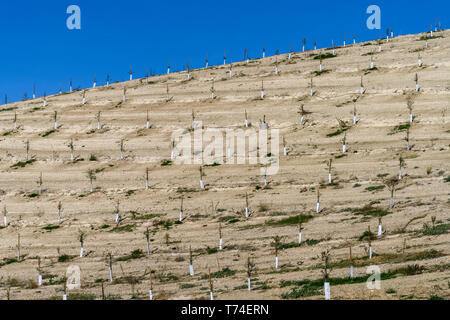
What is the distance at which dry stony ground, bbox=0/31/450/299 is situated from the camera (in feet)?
134

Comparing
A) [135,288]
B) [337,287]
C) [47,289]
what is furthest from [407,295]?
[47,289]

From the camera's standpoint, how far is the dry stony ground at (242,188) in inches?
1607

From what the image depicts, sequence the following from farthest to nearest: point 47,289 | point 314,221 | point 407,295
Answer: point 314,221 < point 47,289 < point 407,295

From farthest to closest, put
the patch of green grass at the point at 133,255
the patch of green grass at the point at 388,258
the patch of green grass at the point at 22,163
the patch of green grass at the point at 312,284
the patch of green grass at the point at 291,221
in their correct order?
the patch of green grass at the point at 22,163 → the patch of green grass at the point at 291,221 → the patch of green grass at the point at 133,255 → the patch of green grass at the point at 388,258 → the patch of green grass at the point at 312,284

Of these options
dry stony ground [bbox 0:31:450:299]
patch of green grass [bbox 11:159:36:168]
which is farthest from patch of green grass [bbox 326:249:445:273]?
patch of green grass [bbox 11:159:36:168]

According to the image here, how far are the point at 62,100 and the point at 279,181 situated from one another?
60.8 m

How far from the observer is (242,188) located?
213ft

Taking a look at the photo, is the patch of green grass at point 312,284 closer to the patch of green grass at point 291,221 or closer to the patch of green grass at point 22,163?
the patch of green grass at point 291,221

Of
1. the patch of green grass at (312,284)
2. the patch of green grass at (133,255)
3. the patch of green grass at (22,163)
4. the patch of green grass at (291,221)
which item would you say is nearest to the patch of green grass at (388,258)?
the patch of green grass at (312,284)

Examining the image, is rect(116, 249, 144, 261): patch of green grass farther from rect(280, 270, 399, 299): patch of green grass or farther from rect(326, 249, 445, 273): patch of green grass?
rect(280, 270, 399, 299): patch of green grass

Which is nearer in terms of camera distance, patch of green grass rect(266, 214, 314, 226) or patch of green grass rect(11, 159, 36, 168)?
patch of green grass rect(266, 214, 314, 226)

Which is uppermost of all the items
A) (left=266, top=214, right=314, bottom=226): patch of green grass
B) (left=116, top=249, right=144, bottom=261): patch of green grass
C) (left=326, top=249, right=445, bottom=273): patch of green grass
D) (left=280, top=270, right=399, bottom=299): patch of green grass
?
(left=266, top=214, right=314, bottom=226): patch of green grass
